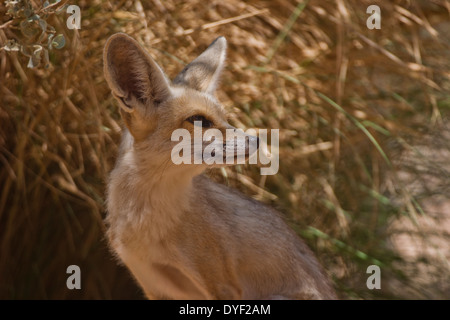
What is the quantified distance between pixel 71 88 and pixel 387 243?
196cm

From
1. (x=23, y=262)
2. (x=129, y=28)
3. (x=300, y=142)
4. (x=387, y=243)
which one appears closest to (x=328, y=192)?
(x=300, y=142)

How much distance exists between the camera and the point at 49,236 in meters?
3.28

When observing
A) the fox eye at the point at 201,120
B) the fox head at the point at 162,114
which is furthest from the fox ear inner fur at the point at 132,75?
the fox eye at the point at 201,120

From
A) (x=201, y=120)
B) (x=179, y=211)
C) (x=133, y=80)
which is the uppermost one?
(x=133, y=80)

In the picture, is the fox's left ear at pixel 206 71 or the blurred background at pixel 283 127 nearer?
the fox's left ear at pixel 206 71

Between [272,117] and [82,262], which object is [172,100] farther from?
[82,262]

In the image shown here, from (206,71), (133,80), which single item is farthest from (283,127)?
(133,80)

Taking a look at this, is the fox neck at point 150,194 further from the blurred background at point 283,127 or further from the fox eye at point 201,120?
the blurred background at point 283,127

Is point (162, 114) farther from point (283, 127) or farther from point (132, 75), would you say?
point (283, 127)

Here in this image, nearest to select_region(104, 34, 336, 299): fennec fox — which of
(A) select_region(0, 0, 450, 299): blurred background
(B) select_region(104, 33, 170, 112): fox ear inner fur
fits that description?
(B) select_region(104, 33, 170, 112): fox ear inner fur

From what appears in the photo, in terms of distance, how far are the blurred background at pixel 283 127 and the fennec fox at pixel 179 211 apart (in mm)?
615

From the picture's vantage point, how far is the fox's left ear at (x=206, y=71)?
2293mm

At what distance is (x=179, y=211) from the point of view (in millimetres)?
2275

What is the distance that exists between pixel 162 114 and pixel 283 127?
1342mm
